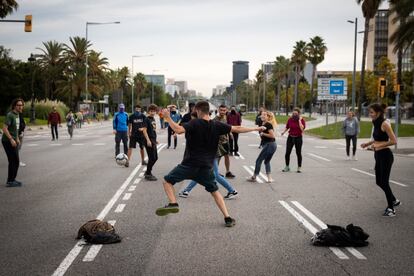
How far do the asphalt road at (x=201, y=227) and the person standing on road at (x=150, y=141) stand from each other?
513 mm

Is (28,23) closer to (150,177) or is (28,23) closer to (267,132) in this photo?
(150,177)

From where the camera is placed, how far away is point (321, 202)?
9.59m

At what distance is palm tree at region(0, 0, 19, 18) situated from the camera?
3948 cm

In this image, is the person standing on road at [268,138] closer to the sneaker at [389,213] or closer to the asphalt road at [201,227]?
the asphalt road at [201,227]

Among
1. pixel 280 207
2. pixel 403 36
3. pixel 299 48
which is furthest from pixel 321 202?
pixel 299 48

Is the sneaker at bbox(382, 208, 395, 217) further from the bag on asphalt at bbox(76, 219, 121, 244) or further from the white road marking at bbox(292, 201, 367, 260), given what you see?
the bag on asphalt at bbox(76, 219, 121, 244)

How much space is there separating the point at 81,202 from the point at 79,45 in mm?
68883

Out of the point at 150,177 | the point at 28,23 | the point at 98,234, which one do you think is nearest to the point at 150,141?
the point at 150,177

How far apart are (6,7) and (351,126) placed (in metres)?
30.8

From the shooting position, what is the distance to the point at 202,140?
7102mm

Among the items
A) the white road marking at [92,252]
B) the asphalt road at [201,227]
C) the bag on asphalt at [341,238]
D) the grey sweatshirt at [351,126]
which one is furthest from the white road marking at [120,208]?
the grey sweatshirt at [351,126]

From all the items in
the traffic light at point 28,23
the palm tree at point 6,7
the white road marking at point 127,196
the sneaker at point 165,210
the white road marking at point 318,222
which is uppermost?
the palm tree at point 6,7

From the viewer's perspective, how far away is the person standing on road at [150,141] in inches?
501

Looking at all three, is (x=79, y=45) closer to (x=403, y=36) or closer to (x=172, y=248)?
(x=403, y=36)
